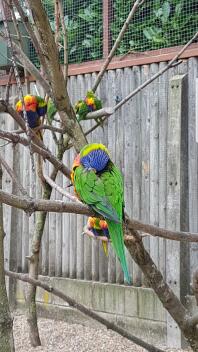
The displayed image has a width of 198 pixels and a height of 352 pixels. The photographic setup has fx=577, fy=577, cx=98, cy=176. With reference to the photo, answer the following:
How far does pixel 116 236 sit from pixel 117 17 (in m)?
2.75

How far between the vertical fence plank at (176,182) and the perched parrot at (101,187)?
5.41 ft

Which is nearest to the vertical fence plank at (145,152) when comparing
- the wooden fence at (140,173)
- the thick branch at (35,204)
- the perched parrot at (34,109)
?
the wooden fence at (140,173)

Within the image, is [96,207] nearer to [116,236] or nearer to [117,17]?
[116,236]

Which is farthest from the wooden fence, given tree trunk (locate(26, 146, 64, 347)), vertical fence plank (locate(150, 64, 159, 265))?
tree trunk (locate(26, 146, 64, 347))

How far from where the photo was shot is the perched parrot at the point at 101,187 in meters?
1.74

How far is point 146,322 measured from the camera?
3691mm

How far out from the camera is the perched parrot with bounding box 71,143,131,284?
1.74 m

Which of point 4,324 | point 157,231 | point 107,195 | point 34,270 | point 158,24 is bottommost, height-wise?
point 4,324

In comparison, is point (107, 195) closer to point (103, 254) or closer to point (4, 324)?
point (4, 324)

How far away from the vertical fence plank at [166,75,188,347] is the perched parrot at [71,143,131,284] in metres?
1.65

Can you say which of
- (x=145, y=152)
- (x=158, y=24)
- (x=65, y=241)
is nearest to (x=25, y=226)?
(x=65, y=241)

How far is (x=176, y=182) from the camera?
3594 millimetres

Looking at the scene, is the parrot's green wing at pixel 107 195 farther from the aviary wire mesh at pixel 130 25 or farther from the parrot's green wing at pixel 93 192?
the aviary wire mesh at pixel 130 25

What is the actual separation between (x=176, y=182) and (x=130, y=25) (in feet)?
4.07
